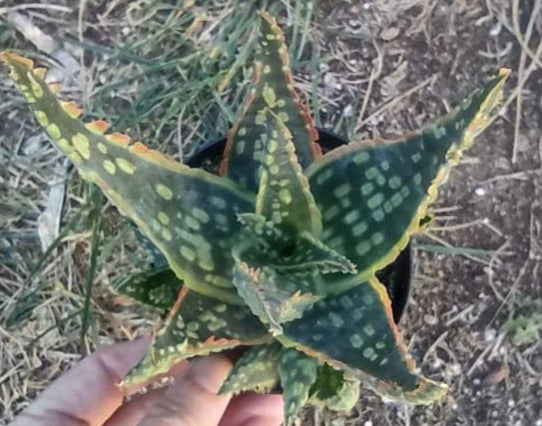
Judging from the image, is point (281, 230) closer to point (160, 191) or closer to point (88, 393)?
point (160, 191)

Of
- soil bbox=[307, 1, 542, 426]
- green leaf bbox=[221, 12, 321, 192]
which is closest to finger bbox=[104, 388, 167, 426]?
soil bbox=[307, 1, 542, 426]

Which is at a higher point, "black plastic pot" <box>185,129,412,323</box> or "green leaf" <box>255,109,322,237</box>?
"green leaf" <box>255,109,322,237</box>

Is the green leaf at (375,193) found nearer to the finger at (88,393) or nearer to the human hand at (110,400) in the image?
the human hand at (110,400)

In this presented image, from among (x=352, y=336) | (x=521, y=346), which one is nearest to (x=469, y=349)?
(x=521, y=346)

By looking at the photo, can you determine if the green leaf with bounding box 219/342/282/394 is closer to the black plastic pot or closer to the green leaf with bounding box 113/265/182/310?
the green leaf with bounding box 113/265/182/310

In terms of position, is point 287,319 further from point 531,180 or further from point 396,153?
point 531,180

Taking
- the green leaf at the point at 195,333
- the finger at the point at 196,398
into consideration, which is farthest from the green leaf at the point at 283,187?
the finger at the point at 196,398
